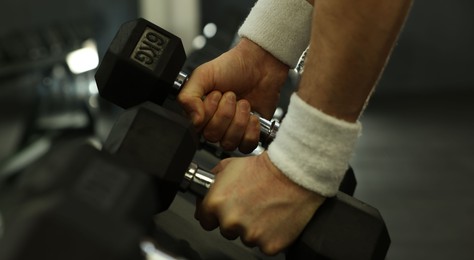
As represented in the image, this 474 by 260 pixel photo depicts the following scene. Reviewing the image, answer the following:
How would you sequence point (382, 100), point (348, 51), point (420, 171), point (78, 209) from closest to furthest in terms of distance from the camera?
point (78, 209)
point (348, 51)
point (420, 171)
point (382, 100)

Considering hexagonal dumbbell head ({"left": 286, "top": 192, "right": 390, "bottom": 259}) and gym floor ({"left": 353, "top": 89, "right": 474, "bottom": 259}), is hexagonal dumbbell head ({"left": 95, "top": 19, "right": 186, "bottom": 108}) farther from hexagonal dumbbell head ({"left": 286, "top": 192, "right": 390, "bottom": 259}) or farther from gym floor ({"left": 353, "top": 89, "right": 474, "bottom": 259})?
gym floor ({"left": 353, "top": 89, "right": 474, "bottom": 259})

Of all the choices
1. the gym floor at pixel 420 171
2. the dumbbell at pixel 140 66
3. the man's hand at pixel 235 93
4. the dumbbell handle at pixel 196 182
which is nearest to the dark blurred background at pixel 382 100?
the gym floor at pixel 420 171

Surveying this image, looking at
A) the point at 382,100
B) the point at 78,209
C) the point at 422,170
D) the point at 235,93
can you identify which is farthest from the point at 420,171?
the point at 78,209

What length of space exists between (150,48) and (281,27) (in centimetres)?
25

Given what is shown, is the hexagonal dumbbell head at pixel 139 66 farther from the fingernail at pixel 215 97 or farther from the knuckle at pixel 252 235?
the knuckle at pixel 252 235

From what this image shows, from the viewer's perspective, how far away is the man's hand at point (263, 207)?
84cm

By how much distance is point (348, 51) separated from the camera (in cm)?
80

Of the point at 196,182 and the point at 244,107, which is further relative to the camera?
the point at 244,107

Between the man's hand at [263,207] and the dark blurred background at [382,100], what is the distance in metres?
0.57

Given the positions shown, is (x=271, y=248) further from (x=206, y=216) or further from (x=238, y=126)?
(x=238, y=126)

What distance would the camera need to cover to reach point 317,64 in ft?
2.75

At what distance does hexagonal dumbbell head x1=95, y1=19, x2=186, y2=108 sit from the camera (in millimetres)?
983

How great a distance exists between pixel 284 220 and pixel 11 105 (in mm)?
2575

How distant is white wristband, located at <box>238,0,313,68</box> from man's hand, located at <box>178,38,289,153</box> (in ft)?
0.09
